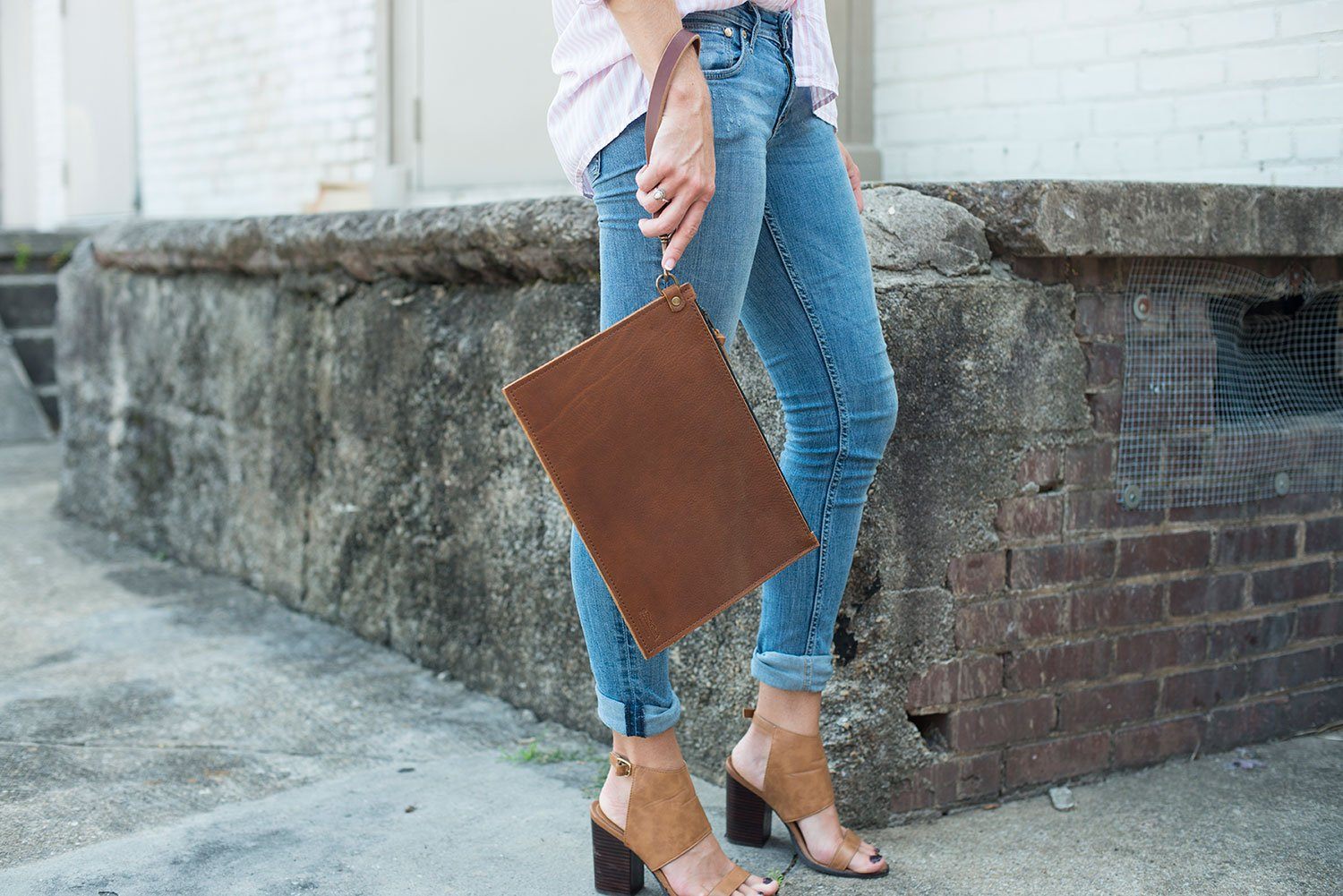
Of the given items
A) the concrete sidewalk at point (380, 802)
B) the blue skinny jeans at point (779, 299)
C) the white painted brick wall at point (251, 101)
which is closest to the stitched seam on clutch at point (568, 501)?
the blue skinny jeans at point (779, 299)

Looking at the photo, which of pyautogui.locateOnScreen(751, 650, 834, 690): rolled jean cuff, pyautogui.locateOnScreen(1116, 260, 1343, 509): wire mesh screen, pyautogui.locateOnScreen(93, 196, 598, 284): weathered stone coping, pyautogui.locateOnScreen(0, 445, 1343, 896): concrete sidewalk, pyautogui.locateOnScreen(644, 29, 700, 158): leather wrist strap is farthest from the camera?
pyautogui.locateOnScreen(93, 196, 598, 284): weathered stone coping

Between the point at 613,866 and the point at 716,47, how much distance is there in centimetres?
117

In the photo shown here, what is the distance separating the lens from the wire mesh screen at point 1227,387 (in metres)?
2.49

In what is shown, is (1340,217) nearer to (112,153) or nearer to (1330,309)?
(1330,309)

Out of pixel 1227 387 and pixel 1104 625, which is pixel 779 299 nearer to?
pixel 1104 625

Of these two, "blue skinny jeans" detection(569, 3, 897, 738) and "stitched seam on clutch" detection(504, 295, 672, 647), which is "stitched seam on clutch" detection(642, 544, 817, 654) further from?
"blue skinny jeans" detection(569, 3, 897, 738)

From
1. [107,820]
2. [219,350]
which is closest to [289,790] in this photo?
[107,820]

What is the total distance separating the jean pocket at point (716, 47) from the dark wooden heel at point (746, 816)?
107 cm

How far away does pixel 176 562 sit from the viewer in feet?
14.9

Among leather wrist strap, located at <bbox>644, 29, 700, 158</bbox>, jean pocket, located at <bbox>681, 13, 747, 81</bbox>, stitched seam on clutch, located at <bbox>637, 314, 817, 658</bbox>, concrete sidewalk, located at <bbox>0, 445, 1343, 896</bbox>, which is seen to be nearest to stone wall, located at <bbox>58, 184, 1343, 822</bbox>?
concrete sidewalk, located at <bbox>0, 445, 1343, 896</bbox>

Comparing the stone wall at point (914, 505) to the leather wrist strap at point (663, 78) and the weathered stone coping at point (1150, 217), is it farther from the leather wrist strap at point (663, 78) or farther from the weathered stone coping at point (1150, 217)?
the leather wrist strap at point (663, 78)

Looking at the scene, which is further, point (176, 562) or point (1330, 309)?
point (176, 562)

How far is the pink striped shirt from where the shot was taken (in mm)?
1655

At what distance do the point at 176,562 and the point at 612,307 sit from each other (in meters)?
3.31
